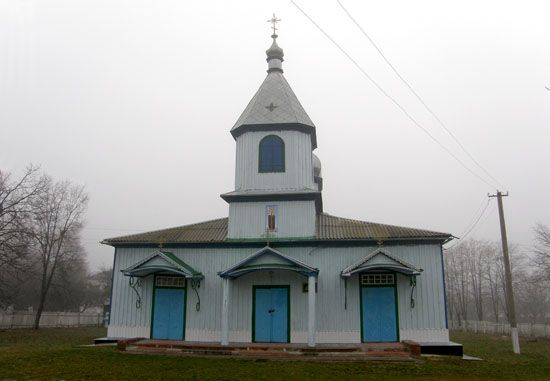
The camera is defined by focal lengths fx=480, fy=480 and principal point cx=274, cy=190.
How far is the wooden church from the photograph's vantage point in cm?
1736

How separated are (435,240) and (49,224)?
28207 mm

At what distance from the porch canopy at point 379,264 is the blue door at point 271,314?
2.67m

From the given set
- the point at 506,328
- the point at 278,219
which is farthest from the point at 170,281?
the point at 506,328

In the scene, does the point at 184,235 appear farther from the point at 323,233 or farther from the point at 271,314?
the point at 323,233

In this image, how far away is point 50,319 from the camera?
36000mm

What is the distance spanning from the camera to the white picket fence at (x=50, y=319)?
1299 inches

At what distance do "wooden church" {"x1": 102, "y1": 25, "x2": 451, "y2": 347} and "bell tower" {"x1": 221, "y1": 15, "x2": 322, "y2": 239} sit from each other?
4 centimetres

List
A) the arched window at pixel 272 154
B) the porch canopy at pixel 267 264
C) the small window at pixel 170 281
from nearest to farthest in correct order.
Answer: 1. the porch canopy at pixel 267 264
2. the small window at pixel 170 281
3. the arched window at pixel 272 154

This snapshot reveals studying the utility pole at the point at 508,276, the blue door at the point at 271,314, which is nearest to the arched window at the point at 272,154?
the blue door at the point at 271,314

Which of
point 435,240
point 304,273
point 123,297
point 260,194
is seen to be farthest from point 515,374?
point 123,297

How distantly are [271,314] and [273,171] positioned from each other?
5728 mm

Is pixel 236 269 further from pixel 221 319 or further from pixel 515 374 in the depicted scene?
pixel 515 374

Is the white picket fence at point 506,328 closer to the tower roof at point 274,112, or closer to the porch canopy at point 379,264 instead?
the porch canopy at point 379,264

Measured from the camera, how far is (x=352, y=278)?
17953mm
